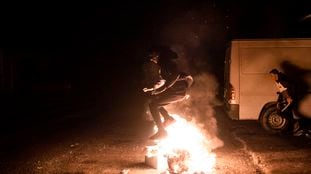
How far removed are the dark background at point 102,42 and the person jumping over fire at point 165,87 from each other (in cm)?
784

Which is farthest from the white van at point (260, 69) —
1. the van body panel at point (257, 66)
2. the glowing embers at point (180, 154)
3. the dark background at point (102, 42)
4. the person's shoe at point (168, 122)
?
the dark background at point (102, 42)

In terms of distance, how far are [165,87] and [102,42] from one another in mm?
28543

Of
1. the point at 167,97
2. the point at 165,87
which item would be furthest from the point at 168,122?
the point at 165,87

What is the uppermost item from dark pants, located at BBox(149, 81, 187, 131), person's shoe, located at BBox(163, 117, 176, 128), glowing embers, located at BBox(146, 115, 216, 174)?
dark pants, located at BBox(149, 81, 187, 131)

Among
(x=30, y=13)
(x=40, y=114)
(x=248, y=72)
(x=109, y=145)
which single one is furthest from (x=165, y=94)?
(x=30, y=13)

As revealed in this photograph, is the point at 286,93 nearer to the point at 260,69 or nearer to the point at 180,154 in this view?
the point at 260,69

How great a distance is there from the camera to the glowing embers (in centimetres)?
779

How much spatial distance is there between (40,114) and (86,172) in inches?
452

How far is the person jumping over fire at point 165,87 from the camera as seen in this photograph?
356 inches

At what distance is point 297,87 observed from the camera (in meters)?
13.1

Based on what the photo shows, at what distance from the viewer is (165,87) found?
30.0 feet

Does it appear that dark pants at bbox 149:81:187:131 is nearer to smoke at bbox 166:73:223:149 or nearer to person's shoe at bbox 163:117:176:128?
person's shoe at bbox 163:117:176:128

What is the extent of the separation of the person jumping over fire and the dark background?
7838mm

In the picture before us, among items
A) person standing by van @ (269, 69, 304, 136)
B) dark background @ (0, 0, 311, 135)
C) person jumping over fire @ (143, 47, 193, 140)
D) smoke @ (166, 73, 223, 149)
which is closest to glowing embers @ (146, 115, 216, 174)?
person jumping over fire @ (143, 47, 193, 140)
